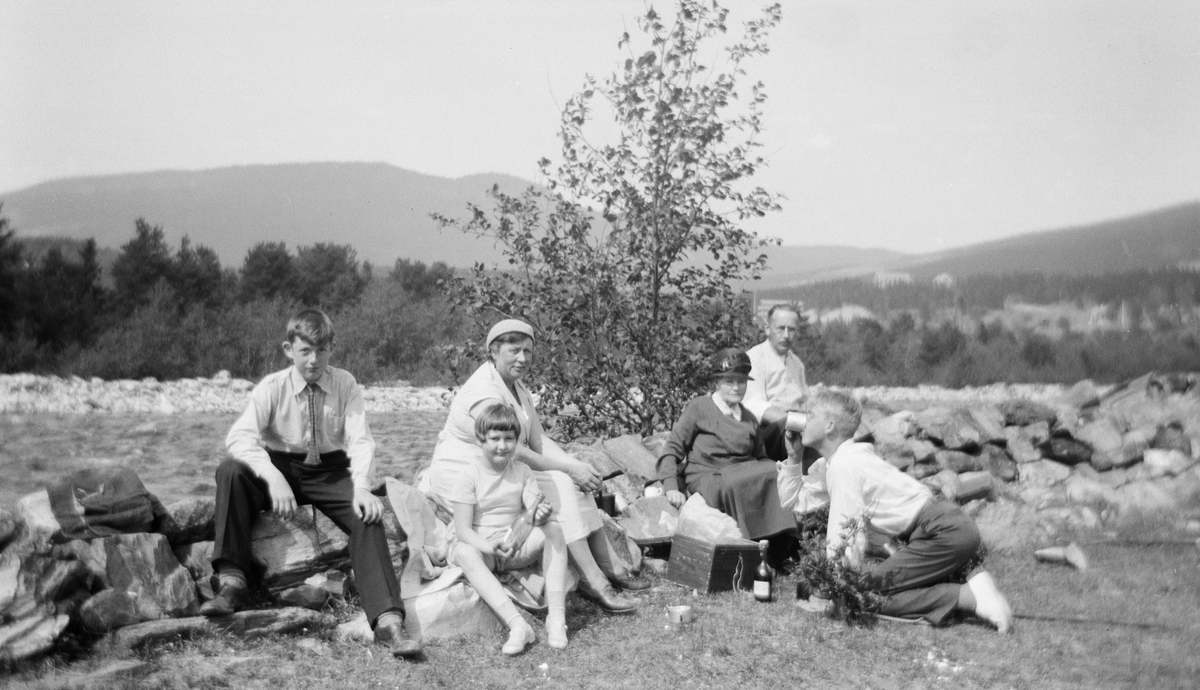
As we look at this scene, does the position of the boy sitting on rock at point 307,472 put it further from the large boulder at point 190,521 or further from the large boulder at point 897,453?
the large boulder at point 897,453

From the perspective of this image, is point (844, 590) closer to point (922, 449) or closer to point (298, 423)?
point (298, 423)

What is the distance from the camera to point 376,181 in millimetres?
29266

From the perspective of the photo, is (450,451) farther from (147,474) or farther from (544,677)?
(147,474)

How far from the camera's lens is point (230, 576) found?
4.06 metres

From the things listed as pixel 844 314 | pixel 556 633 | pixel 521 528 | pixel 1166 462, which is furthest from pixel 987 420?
pixel 844 314

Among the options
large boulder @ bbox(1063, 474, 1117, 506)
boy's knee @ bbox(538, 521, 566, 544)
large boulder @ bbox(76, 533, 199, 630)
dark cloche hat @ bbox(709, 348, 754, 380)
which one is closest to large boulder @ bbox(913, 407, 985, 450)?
large boulder @ bbox(1063, 474, 1117, 506)

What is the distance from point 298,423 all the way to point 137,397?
8.99 meters

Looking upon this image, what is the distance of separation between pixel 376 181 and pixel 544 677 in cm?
2711

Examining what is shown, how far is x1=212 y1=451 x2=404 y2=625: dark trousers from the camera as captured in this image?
4.06 metres

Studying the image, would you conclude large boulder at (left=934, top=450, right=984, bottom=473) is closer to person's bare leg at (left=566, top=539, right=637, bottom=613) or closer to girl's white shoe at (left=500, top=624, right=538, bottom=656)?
person's bare leg at (left=566, top=539, right=637, bottom=613)

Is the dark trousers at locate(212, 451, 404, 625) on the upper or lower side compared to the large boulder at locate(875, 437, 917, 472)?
upper

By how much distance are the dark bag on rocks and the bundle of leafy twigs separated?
10.2 ft

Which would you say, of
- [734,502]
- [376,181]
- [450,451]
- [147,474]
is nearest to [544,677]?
[450,451]

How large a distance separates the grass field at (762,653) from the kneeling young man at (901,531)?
0.12 m
